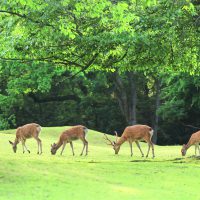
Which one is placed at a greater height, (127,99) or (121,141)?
(127,99)

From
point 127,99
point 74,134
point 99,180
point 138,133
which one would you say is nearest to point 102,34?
point 99,180

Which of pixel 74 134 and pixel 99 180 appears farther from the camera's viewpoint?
pixel 74 134

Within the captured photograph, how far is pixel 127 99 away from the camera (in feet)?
142

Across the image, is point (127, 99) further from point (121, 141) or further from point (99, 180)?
point (99, 180)

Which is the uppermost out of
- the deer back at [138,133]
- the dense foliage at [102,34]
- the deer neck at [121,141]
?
the dense foliage at [102,34]

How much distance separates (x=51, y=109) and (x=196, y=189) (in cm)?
3830

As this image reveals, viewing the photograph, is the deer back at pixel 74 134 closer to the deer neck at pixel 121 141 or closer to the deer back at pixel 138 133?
the deer neck at pixel 121 141

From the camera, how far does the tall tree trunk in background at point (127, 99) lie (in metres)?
41.6

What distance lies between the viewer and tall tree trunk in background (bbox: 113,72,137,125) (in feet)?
136

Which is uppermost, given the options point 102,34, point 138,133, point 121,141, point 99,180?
point 102,34

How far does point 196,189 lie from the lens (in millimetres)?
12070

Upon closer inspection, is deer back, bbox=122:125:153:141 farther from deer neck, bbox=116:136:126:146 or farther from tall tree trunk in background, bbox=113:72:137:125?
tall tree trunk in background, bbox=113:72:137:125

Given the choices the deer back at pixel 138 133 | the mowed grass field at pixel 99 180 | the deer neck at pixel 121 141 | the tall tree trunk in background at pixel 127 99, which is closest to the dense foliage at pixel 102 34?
the deer back at pixel 138 133

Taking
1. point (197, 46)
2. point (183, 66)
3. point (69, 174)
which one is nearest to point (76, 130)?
point (183, 66)
